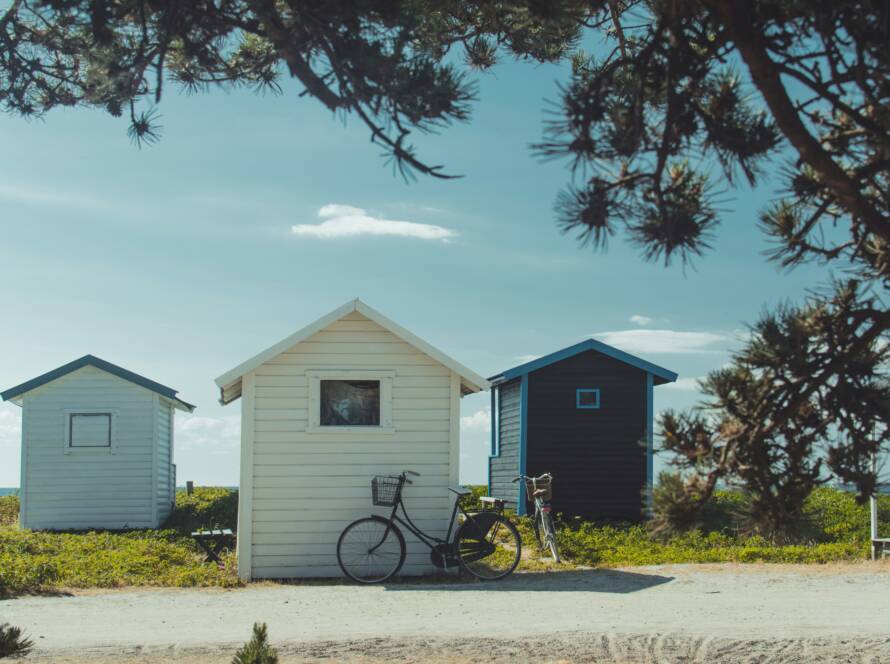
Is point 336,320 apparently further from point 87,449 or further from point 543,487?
point 87,449

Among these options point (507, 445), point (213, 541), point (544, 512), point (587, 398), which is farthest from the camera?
point (507, 445)

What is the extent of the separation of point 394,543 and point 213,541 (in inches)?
164

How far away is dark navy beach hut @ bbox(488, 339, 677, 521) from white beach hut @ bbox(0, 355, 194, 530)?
8.24 meters

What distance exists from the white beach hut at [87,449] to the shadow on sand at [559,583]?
10.5 m

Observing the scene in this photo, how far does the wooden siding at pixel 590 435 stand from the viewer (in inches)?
826

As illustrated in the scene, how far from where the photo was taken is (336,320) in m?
14.1

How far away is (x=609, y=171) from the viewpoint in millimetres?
5949

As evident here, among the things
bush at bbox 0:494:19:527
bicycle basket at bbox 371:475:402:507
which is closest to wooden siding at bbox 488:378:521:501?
bicycle basket at bbox 371:475:402:507

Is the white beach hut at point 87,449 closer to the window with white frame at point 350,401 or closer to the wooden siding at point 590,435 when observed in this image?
the wooden siding at point 590,435

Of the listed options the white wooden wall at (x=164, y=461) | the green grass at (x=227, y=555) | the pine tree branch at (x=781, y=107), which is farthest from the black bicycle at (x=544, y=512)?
the pine tree branch at (x=781, y=107)

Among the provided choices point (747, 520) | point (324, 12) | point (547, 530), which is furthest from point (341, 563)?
point (324, 12)

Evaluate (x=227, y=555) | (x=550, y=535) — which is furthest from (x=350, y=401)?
(x=550, y=535)

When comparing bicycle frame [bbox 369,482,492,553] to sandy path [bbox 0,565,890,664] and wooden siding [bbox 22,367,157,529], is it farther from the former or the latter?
wooden siding [bbox 22,367,157,529]

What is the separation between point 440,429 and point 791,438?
861 centimetres
